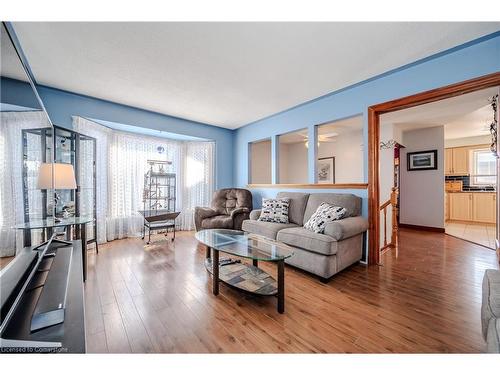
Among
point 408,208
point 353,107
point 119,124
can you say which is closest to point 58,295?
point 119,124

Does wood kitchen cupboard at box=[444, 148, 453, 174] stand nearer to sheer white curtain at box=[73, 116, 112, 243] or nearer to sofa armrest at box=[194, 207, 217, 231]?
sofa armrest at box=[194, 207, 217, 231]

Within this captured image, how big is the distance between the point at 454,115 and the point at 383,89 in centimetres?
250

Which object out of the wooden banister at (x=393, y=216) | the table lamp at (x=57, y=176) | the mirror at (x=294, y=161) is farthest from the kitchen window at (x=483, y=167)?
the table lamp at (x=57, y=176)

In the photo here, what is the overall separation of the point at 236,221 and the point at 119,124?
269 cm

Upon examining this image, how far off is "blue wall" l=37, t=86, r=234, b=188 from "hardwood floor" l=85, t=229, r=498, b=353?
7.47 feet

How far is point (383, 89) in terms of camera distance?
262 cm

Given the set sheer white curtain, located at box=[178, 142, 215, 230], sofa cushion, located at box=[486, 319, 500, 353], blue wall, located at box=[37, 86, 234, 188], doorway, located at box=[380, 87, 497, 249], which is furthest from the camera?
sheer white curtain, located at box=[178, 142, 215, 230]

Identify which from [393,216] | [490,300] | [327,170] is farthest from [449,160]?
[490,300]

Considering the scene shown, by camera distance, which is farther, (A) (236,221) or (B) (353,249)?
(A) (236,221)

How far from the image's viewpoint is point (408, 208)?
511cm

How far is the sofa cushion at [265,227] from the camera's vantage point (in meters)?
2.85

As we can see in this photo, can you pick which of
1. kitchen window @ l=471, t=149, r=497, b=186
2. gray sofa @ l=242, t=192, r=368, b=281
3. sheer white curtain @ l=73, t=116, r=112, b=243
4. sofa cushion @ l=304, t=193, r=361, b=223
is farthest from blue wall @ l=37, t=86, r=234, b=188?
kitchen window @ l=471, t=149, r=497, b=186

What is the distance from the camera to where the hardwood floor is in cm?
136

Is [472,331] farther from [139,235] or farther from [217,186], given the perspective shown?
[139,235]
